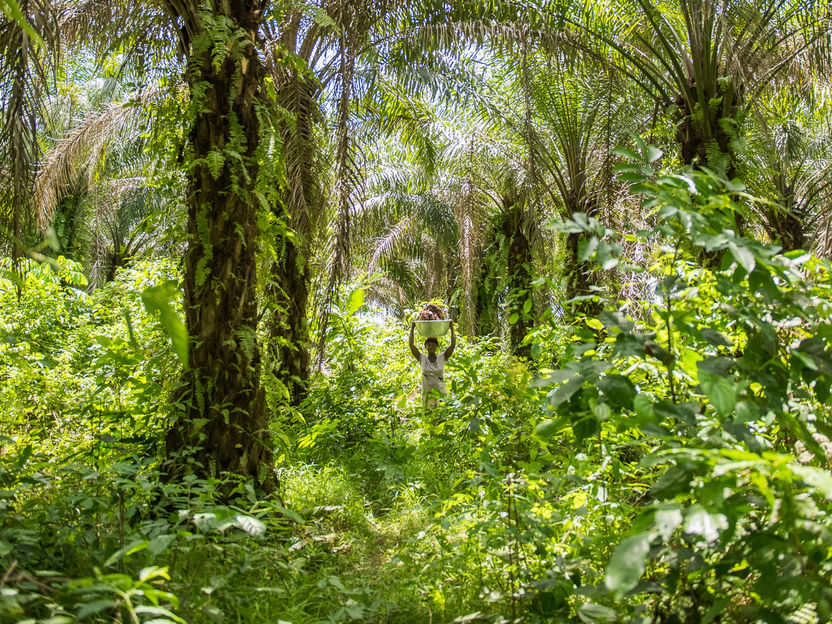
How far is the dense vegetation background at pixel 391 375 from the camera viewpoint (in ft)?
5.85

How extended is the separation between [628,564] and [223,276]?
116 inches

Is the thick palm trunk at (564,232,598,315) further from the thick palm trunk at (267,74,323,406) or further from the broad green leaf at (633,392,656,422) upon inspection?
the broad green leaf at (633,392,656,422)

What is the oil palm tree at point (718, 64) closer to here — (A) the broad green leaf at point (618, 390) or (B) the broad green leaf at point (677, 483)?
(A) the broad green leaf at point (618, 390)

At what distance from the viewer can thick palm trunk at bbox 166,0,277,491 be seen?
11.8 ft

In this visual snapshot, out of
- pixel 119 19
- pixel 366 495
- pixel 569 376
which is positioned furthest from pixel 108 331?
pixel 569 376

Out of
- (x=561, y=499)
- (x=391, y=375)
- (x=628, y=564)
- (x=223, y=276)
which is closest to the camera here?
(x=628, y=564)

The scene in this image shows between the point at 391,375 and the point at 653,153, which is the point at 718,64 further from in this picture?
the point at 653,153

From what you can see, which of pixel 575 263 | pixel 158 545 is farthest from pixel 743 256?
pixel 575 263

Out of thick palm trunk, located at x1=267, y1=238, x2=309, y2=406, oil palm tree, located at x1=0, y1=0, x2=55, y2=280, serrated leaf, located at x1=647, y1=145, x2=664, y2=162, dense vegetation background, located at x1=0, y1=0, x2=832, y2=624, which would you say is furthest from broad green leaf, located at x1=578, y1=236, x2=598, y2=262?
Result: thick palm trunk, located at x1=267, y1=238, x2=309, y2=406

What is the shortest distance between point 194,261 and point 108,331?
185 inches

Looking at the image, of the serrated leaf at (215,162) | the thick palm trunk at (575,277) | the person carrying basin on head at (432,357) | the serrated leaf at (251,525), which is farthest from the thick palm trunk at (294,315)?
the serrated leaf at (251,525)

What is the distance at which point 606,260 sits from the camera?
6.18ft

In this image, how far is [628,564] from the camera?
138 centimetres

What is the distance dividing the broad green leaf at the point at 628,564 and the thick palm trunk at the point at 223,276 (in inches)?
102
